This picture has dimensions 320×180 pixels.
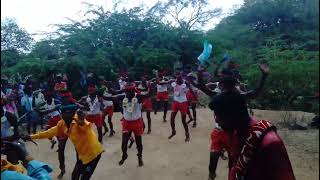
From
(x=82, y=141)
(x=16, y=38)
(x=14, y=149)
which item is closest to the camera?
(x=14, y=149)

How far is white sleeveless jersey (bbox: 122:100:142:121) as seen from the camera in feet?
29.5

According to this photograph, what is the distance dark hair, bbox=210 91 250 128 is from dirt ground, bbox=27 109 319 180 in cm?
614

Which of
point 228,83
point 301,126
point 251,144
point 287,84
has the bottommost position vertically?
point 301,126

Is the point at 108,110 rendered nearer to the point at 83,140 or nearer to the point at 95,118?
the point at 95,118

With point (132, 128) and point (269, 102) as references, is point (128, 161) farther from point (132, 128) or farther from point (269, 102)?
point (269, 102)

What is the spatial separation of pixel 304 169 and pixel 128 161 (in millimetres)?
3633

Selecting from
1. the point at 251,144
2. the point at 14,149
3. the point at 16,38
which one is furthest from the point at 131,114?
the point at 16,38

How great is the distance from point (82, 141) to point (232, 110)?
4469mm

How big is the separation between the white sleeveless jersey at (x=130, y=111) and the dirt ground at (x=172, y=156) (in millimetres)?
1077

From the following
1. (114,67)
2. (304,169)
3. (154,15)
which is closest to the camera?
(304,169)

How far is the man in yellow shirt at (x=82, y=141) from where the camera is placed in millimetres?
6652

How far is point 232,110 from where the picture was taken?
2539 mm

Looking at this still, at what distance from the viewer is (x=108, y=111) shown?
12656mm

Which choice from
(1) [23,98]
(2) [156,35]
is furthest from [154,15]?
(1) [23,98]
